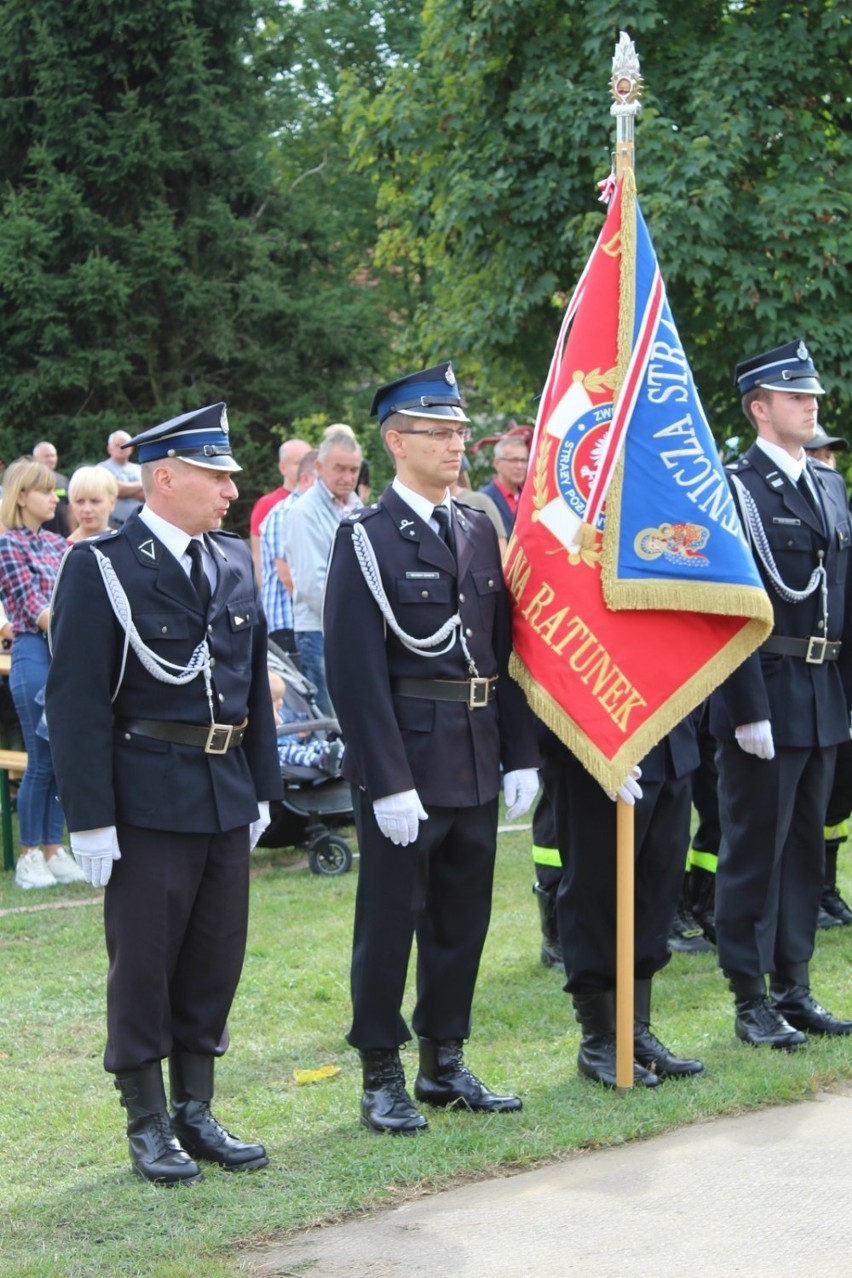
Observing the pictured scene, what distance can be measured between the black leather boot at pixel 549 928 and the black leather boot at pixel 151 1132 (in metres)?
2.42

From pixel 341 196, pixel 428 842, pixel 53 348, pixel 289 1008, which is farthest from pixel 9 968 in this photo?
pixel 341 196

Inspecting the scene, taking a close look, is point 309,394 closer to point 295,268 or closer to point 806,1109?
point 295,268

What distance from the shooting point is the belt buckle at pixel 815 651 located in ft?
19.4

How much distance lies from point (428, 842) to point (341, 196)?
78.1ft

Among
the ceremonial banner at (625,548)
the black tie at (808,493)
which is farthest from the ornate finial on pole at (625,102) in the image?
the black tie at (808,493)

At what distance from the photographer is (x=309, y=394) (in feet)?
74.7

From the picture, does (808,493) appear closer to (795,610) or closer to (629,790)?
(795,610)

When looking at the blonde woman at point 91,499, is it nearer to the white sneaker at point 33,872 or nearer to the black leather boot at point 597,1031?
the white sneaker at point 33,872

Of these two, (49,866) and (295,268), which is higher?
(295,268)

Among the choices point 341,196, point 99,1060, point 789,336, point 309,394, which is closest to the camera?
point 99,1060

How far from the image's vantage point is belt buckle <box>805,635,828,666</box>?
19.4 feet

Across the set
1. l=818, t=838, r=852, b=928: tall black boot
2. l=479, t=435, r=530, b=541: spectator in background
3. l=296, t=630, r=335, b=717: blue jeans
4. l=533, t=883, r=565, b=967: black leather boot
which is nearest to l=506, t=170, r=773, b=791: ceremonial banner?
l=533, t=883, r=565, b=967: black leather boot

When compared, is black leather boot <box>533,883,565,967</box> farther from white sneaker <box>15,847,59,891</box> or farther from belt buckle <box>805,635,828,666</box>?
white sneaker <box>15,847,59,891</box>

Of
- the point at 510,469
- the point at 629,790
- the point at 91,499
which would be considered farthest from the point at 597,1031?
the point at 510,469
